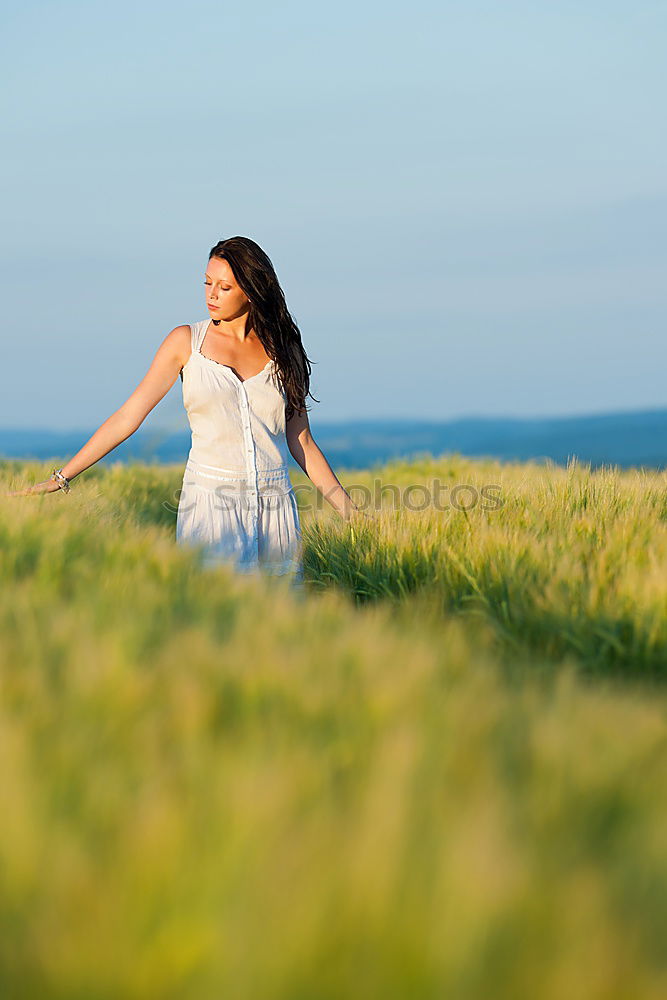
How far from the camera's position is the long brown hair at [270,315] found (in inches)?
170

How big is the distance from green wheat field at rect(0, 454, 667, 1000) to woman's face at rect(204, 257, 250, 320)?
2154 mm

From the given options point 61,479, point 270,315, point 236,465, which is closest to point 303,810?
point 236,465

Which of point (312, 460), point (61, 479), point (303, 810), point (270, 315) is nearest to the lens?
point (303, 810)

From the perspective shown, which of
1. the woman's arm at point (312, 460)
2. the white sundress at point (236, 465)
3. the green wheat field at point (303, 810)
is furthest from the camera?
the woman's arm at point (312, 460)

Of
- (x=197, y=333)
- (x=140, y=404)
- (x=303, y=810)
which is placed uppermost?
(x=197, y=333)

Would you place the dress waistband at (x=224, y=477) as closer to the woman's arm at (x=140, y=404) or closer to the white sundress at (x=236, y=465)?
the white sundress at (x=236, y=465)

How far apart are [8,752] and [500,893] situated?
2.22 ft

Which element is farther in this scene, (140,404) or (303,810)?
(140,404)

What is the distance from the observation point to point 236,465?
4312 mm

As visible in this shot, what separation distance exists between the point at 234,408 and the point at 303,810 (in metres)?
3.24

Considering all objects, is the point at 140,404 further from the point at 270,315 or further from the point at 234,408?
the point at 270,315

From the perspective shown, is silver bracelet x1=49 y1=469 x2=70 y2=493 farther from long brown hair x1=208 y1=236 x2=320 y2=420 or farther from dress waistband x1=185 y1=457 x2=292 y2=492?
long brown hair x1=208 y1=236 x2=320 y2=420

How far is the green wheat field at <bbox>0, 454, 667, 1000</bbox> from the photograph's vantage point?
0.96m

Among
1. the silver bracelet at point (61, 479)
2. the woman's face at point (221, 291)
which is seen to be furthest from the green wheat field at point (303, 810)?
the woman's face at point (221, 291)
